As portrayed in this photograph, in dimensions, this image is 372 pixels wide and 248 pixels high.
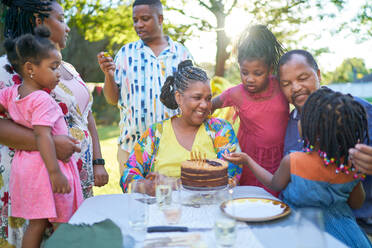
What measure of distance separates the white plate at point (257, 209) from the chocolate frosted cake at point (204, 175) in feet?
0.54

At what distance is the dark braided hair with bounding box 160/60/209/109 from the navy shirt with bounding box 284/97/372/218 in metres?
0.78

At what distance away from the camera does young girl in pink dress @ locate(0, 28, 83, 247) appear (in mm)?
2223

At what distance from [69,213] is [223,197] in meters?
1.13

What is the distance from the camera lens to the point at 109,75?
11.2 ft

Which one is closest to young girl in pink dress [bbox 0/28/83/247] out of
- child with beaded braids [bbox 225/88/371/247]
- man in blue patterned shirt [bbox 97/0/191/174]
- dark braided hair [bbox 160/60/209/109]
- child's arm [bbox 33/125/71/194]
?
child's arm [bbox 33/125/71/194]

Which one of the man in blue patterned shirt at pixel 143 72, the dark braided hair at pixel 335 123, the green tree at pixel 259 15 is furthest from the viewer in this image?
the green tree at pixel 259 15

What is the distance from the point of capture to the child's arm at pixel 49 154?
2.20 metres

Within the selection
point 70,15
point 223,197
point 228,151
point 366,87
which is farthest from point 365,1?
point 366,87

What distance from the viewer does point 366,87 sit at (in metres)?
37.8

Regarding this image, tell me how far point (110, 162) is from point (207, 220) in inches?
302

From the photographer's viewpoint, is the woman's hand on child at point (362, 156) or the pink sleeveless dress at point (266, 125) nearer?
the woman's hand on child at point (362, 156)

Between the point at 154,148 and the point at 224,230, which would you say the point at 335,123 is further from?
the point at 154,148

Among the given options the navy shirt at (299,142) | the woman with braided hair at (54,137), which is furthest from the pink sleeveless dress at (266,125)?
the woman with braided hair at (54,137)

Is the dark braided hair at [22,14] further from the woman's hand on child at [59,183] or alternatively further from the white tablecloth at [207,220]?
the white tablecloth at [207,220]
